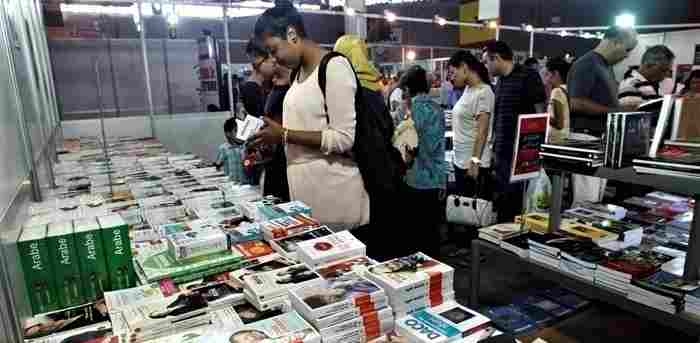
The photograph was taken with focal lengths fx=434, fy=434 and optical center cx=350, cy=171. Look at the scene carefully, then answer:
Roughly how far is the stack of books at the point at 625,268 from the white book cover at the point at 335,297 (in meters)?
1.00

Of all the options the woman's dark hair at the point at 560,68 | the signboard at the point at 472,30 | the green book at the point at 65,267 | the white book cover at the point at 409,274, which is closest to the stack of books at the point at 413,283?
the white book cover at the point at 409,274

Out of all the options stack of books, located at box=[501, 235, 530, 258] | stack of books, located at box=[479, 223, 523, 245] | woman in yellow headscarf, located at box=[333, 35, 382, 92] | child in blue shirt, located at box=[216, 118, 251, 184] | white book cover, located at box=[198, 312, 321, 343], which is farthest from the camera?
child in blue shirt, located at box=[216, 118, 251, 184]

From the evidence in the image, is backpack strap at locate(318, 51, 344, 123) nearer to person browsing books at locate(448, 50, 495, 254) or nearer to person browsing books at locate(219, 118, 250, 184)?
person browsing books at locate(219, 118, 250, 184)

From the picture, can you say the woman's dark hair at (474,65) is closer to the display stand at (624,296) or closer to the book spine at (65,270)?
the display stand at (624,296)

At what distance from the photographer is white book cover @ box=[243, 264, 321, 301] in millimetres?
1086

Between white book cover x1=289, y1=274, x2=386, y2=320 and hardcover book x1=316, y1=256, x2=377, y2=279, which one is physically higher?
white book cover x1=289, y1=274, x2=386, y2=320

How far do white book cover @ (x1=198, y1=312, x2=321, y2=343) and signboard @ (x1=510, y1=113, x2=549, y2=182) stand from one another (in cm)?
124

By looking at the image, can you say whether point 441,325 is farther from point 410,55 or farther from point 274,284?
point 410,55

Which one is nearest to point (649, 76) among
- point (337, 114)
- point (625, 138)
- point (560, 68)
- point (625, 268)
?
point (560, 68)

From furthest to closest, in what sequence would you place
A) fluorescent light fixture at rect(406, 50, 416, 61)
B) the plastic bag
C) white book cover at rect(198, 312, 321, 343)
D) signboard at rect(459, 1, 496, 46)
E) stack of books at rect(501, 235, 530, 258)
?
fluorescent light fixture at rect(406, 50, 416, 61) < signboard at rect(459, 1, 496, 46) < the plastic bag < stack of books at rect(501, 235, 530, 258) < white book cover at rect(198, 312, 321, 343)

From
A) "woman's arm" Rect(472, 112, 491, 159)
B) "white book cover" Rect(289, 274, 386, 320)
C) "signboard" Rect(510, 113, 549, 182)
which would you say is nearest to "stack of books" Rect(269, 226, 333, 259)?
"white book cover" Rect(289, 274, 386, 320)

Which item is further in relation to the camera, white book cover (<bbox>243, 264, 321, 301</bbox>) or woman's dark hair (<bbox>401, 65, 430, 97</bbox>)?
A: woman's dark hair (<bbox>401, 65, 430, 97</bbox>)

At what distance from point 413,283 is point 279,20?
1.17m

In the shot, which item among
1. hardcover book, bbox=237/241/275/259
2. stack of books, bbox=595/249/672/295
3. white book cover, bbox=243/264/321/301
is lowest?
stack of books, bbox=595/249/672/295
